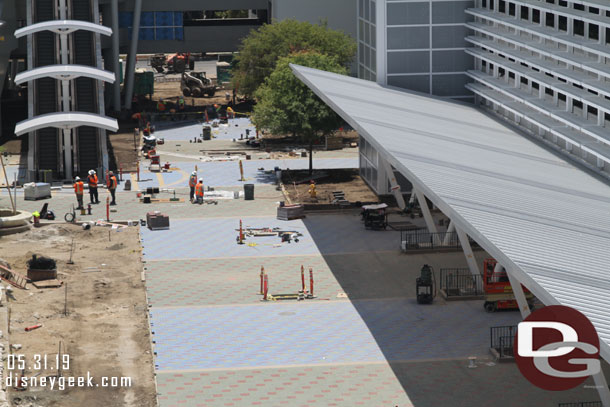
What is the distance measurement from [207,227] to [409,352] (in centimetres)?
2178

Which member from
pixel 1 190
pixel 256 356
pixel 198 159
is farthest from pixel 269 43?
pixel 256 356

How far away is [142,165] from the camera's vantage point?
78312mm

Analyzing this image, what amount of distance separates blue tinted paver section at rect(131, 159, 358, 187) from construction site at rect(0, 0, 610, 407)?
0.32 meters

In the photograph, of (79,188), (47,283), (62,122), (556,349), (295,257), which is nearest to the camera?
(556,349)

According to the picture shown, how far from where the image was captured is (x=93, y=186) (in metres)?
65.2

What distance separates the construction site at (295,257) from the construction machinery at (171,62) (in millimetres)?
→ 50994

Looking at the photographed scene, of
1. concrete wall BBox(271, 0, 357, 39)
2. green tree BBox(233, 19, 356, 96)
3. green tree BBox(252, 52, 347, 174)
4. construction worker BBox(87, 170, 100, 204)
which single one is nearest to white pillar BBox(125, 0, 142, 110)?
concrete wall BBox(271, 0, 357, 39)

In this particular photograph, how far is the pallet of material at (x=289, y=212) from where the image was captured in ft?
203

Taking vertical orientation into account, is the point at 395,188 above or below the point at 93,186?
above

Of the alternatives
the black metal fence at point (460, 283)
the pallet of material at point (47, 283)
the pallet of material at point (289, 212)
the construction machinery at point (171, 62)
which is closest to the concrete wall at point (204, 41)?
the construction machinery at point (171, 62)

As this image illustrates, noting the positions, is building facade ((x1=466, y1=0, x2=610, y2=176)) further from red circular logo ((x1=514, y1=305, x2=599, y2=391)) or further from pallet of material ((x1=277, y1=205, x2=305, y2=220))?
red circular logo ((x1=514, y1=305, x2=599, y2=391))

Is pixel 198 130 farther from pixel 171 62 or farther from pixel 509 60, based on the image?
pixel 171 62

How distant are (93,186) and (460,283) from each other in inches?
961

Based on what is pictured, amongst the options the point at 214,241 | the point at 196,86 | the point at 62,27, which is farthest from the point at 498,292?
the point at 196,86
